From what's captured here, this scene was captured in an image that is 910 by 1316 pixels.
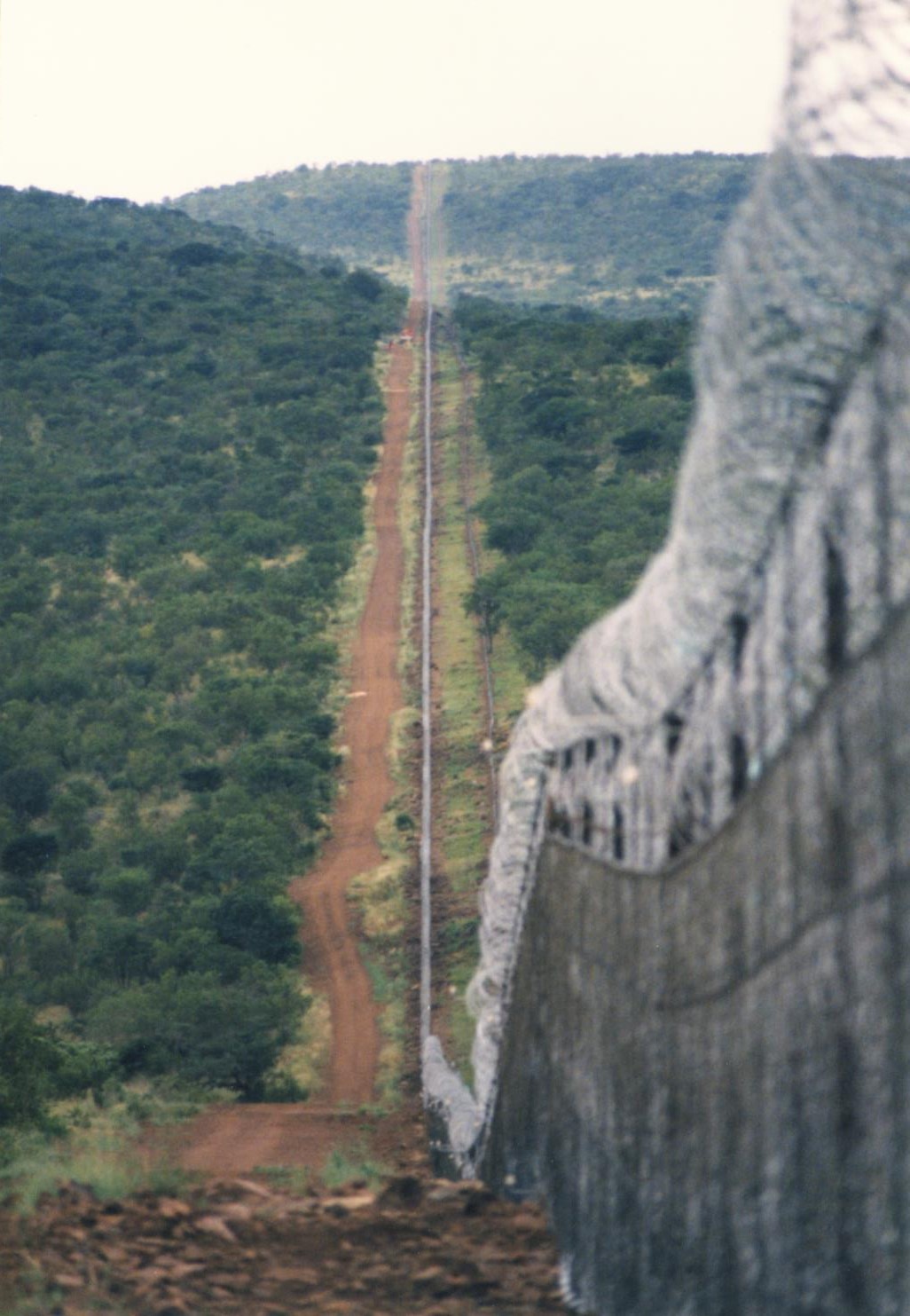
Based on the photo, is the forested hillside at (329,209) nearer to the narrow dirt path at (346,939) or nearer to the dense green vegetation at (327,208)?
the dense green vegetation at (327,208)

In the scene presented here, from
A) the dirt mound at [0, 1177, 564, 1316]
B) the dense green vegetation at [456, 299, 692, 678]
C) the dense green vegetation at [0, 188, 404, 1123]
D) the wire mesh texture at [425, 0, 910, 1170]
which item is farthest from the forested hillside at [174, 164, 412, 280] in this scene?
the wire mesh texture at [425, 0, 910, 1170]

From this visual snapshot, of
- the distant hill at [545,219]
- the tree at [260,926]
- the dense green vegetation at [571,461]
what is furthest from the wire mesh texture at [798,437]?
the distant hill at [545,219]

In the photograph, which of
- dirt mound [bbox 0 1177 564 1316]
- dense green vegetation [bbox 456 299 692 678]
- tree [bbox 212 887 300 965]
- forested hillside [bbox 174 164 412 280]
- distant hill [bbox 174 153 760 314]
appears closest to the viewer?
dirt mound [bbox 0 1177 564 1316]

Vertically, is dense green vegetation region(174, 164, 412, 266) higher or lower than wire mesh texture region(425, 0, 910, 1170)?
higher

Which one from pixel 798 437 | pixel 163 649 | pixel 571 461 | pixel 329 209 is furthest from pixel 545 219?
pixel 798 437

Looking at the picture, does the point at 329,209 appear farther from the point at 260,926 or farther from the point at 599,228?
the point at 260,926

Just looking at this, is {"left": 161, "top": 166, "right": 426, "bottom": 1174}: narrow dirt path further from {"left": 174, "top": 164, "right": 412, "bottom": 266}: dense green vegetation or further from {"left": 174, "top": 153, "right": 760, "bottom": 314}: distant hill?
{"left": 174, "top": 164, "right": 412, "bottom": 266}: dense green vegetation
